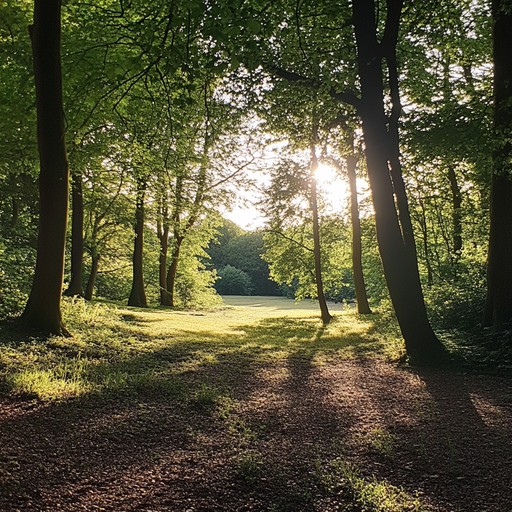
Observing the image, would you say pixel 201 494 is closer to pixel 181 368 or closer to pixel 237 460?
pixel 237 460

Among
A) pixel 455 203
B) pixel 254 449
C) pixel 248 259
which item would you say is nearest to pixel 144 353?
pixel 254 449

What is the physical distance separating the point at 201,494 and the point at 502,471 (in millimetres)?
2643

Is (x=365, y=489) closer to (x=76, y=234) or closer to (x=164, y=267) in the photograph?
(x=76, y=234)

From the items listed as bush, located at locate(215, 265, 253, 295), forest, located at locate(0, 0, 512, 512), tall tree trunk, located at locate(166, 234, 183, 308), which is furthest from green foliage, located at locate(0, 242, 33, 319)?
bush, located at locate(215, 265, 253, 295)

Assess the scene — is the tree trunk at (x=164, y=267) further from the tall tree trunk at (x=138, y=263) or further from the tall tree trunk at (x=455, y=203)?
the tall tree trunk at (x=455, y=203)

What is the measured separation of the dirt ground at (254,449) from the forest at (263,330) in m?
0.03

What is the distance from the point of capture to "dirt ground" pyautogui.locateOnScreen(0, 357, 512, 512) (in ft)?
10.4

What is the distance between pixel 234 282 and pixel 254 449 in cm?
6402

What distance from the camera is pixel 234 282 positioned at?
68.0 meters

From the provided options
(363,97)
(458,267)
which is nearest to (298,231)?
(458,267)

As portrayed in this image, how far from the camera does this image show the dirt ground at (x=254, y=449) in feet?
10.4

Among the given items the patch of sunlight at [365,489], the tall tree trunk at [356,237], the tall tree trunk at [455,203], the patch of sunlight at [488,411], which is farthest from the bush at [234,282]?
the patch of sunlight at [365,489]

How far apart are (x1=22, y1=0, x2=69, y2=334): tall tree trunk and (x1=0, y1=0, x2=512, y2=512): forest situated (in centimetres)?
4

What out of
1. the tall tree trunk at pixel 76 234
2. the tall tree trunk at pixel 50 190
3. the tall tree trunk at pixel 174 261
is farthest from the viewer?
the tall tree trunk at pixel 174 261
